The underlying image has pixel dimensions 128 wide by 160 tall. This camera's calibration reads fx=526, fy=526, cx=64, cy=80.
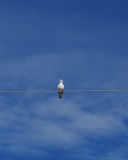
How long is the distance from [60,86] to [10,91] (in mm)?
4046

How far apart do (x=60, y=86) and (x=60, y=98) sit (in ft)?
3.11

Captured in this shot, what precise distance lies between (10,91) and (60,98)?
3.64 metres

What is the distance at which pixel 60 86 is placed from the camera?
32.1m

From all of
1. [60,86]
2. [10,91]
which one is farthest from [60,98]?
[10,91]

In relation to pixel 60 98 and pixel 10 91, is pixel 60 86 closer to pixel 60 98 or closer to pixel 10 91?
pixel 60 98

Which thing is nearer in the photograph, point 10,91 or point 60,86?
point 10,91

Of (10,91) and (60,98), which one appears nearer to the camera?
(10,91)

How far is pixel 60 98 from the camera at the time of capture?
103 ft

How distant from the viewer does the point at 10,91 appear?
2917 centimetres
